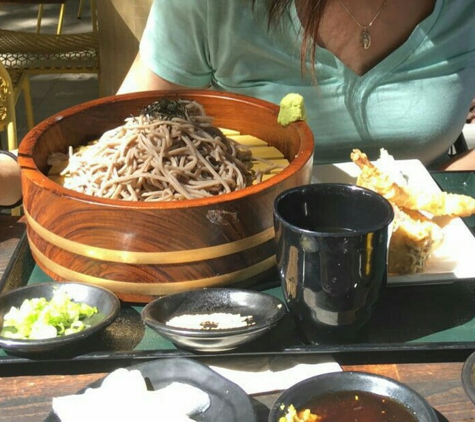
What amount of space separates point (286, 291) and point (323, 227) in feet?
0.47

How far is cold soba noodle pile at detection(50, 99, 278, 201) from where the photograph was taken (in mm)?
1385

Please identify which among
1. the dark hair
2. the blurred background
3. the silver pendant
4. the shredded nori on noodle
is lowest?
the blurred background

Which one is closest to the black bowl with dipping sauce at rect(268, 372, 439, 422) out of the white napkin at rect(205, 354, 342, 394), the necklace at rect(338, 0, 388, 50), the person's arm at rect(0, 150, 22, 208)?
the white napkin at rect(205, 354, 342, 394)

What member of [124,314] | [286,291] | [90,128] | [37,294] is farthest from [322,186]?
[90,128]

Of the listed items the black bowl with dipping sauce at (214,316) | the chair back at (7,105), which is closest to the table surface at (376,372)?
the black bowl with dipping sauce at (214,316)

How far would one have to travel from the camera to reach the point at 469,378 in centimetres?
104

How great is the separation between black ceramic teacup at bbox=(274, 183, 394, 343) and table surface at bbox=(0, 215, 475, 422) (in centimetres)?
8

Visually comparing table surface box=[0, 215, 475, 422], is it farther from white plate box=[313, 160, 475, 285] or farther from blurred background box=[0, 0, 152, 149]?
blurred background box=[0, 0, 152, 149]

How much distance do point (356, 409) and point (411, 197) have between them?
1.78ft

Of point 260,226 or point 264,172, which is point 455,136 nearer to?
point 264,172

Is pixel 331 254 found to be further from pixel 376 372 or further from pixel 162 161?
pixel 162 161

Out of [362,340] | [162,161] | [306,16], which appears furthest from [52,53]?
[362,340]

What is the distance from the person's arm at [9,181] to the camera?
165 cm

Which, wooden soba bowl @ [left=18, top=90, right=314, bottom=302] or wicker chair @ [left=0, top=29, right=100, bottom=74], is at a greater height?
wooden soba bowl @ [left=18, top=90, right=314, bottom=302]
